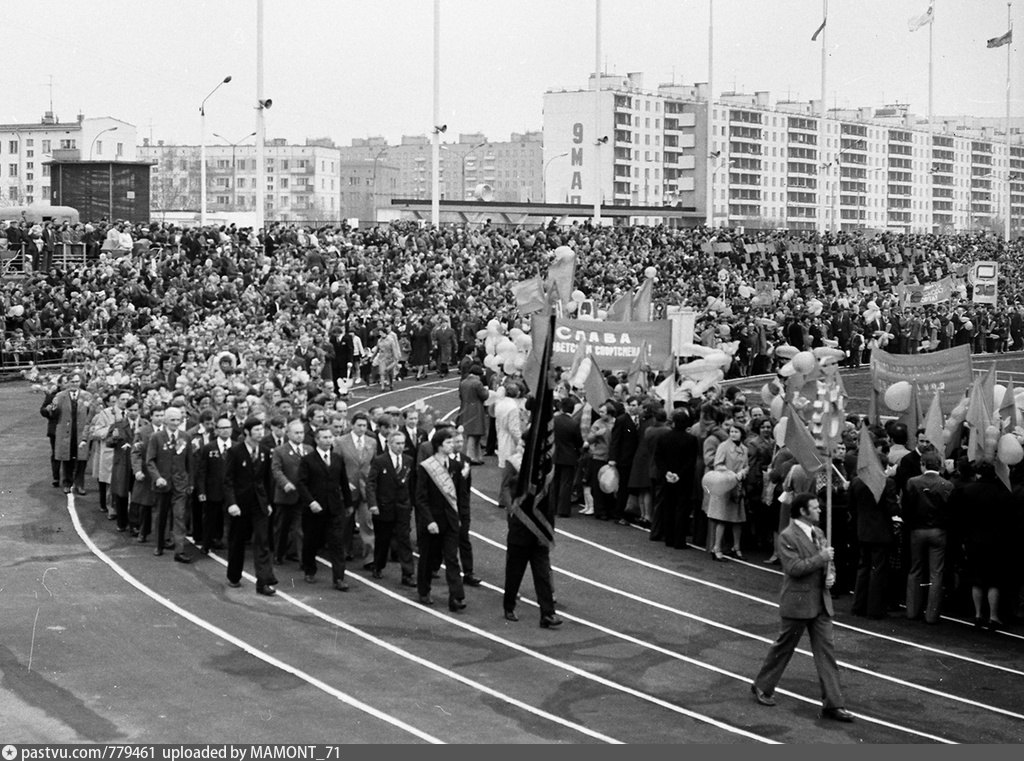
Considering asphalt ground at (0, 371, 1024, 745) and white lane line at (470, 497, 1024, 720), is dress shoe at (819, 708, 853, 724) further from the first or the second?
white lane line at (470, 497, 1024, 720)

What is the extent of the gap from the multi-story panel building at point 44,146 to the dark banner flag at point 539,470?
85593 mm

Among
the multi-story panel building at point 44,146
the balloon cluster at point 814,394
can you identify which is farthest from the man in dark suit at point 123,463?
the multi-story panel building at point 44,146

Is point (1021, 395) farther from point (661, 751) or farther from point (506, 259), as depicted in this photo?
point (506, 259)

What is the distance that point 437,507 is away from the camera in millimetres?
16125

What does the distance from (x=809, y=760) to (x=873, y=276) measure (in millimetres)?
41920

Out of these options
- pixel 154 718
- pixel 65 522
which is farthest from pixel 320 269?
pixel 154 718

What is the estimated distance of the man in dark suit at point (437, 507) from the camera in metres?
16.0

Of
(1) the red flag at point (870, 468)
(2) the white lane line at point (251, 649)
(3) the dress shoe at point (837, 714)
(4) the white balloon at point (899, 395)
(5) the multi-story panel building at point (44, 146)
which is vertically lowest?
(3) the dress shoe at point (837, 714)

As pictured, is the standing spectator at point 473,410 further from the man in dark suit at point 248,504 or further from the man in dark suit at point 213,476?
the man in dark suit at point 248,504

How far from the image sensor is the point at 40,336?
36375 mm

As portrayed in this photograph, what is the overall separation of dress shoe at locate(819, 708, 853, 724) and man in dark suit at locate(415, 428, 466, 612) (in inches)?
176

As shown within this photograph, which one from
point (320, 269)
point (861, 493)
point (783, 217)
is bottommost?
point (861, 493)

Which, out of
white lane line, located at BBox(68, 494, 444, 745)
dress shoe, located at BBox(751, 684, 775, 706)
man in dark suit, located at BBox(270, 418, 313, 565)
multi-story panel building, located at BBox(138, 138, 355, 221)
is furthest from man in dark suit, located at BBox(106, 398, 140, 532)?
multi-story panel building, located at BBox(138, 138, 355, 221)

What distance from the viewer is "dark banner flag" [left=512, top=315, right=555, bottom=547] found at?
15.2m
